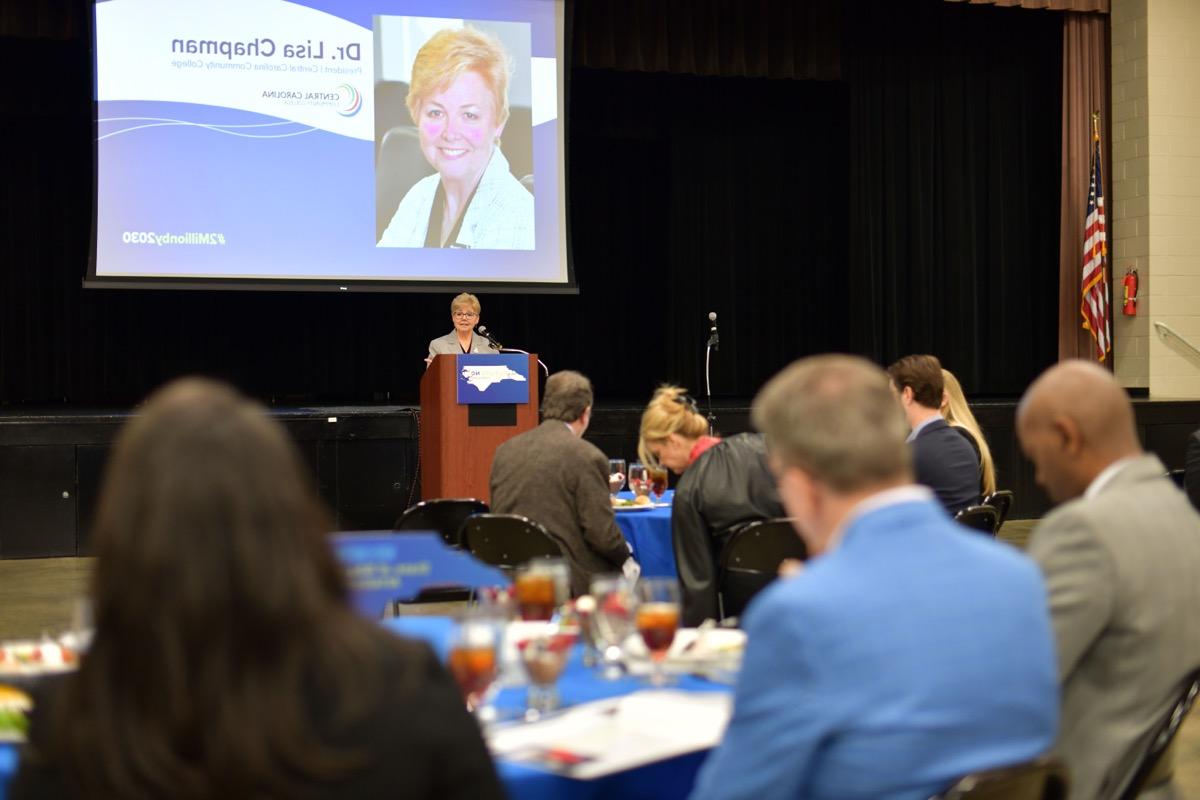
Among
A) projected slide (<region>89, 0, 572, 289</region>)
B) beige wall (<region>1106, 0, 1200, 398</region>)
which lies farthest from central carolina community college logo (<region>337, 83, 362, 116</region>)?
beige wall (<region>1106, 0, 1200, 398</region>)

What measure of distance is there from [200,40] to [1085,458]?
7.34 m

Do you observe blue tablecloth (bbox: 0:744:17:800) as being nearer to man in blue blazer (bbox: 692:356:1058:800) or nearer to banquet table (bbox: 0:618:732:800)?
banquet table (bbox: 0:618:732:800)

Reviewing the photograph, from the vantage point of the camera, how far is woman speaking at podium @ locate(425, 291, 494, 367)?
7.79 meters

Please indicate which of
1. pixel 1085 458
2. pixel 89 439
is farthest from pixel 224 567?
pixel 89 439

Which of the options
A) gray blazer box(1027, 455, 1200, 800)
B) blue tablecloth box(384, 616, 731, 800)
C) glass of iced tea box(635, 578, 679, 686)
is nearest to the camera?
blue tablecloth box(384, 616, 731, 800)

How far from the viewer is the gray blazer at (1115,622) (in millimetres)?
2006

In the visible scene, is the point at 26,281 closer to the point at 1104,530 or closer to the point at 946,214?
the point at 946,214

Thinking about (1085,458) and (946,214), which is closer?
(1085,458)

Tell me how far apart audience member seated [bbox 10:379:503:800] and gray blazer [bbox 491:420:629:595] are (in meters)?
3.37

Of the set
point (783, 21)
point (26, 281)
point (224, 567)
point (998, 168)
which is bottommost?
point (224, 567)

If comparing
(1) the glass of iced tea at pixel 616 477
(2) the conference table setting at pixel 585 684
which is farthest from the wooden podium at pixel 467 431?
(2) the conference table setting at pixel 585 684

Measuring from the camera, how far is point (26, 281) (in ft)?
36.0

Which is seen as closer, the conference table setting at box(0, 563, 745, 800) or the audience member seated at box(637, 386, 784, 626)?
the conference table setting at box(0, 563, 745, 800)

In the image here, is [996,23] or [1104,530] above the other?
[996,23]
